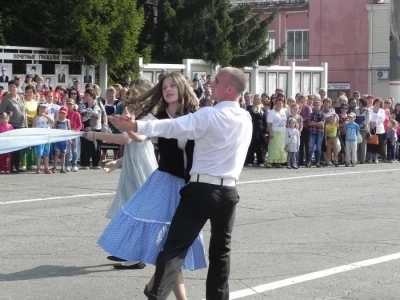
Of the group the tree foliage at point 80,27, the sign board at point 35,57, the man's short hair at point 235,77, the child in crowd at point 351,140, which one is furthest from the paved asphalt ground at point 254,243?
the tree foliage at point 80,27

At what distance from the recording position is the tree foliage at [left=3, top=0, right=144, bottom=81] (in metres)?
26.1

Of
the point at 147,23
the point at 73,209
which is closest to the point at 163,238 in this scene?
the point at 73,209

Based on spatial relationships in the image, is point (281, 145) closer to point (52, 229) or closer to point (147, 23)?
point (52, 229)

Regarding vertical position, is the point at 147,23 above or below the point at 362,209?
above

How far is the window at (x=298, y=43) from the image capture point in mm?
60406

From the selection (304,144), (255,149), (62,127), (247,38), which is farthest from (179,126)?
(247,38)

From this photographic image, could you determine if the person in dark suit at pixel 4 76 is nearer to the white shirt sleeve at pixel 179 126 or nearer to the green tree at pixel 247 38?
the green tree at pixel 247 38

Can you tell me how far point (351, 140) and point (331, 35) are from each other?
35748 mm

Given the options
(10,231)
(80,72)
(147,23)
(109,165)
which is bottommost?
(10,231)

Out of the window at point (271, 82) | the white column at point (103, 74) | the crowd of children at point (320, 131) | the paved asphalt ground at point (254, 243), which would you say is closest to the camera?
the paved asphalt ground at point (254, 243)

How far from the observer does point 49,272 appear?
9172 millimetres

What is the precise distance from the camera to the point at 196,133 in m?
6.70

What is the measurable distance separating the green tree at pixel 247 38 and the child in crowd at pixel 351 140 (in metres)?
10.9

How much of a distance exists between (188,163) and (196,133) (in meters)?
0.91
